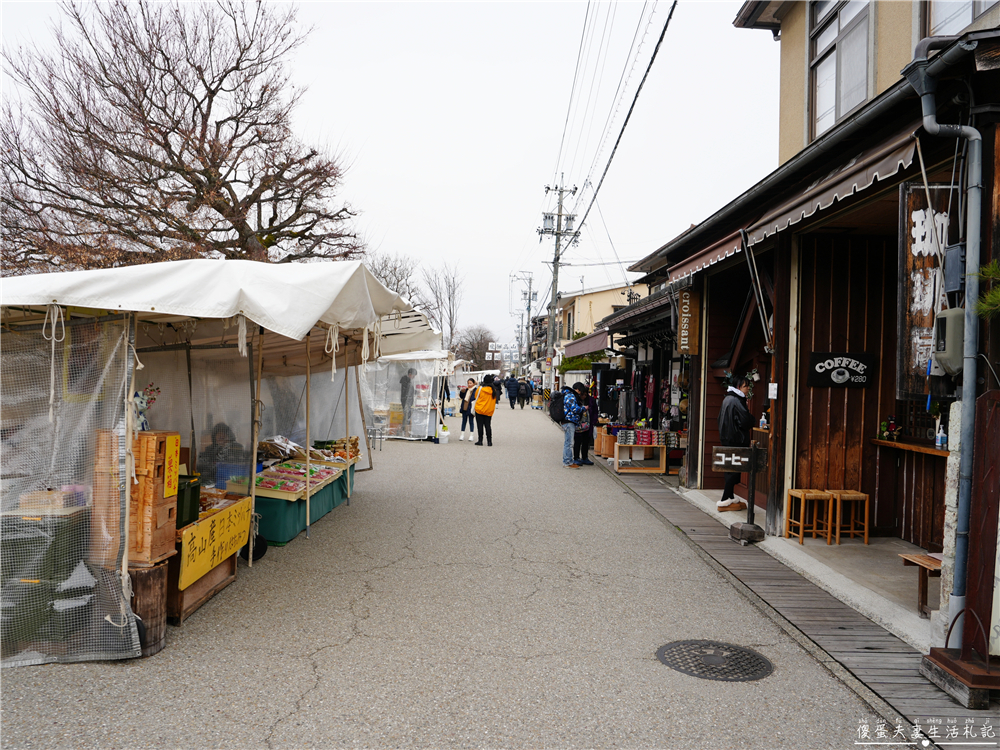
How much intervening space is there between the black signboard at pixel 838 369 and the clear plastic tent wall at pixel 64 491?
665 centimetres

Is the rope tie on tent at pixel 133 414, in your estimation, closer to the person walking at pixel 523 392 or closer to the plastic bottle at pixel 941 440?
the plastic bottle at pixel 941 440

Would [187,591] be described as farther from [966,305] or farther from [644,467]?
[644,467]

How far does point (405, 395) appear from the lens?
18.7m

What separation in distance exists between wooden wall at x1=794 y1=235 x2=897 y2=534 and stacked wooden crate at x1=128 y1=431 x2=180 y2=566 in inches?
248

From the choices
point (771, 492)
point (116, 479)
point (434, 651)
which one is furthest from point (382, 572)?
point (771, 492)

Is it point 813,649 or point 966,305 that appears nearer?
point 966,305

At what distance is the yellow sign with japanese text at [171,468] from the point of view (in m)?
4.53

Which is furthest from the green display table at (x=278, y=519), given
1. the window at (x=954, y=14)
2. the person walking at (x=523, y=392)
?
the person walking at (x=523, y=392)

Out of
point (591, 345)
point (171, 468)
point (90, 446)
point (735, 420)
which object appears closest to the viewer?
A: point (90, 446)

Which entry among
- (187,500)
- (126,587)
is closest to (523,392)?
(187,500)

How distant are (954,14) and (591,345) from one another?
11057 millimetres

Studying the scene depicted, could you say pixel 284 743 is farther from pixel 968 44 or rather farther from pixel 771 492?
pixel 771 492

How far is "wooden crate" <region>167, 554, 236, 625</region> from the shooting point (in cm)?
471

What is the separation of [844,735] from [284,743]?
2883 mm
